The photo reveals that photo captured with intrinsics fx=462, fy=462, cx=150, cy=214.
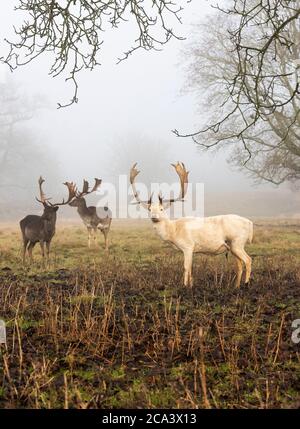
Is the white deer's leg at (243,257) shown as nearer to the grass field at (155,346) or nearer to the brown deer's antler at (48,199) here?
the grass field at (155,346)

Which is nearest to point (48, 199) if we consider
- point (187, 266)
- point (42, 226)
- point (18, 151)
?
point (42, 226)

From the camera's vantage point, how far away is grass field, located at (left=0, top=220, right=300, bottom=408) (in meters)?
4.01

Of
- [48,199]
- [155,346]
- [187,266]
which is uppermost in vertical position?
[48,199]

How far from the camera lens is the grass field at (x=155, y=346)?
4.01 metres

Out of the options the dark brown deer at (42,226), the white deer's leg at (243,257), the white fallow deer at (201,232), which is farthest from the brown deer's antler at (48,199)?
the white deer's leg at (243,257)

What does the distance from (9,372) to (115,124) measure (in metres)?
151

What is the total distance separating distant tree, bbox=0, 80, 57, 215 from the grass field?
37628 mm

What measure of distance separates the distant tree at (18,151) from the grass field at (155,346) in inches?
1481

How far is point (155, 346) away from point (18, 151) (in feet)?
139

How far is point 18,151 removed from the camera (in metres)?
44.7

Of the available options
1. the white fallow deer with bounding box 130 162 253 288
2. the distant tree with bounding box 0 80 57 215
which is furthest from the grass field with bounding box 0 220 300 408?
the distant tree with bounding box 0 80 57 215

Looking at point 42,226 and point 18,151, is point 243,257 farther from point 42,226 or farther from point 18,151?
point 18,151

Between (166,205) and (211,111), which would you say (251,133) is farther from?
(166,205)

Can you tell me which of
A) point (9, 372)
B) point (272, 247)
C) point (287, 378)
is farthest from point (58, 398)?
point (272, 247)
